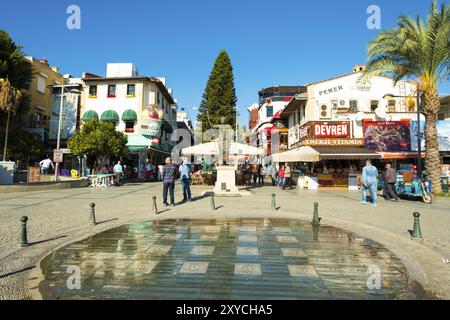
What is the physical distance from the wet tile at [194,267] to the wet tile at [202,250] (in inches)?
20.8

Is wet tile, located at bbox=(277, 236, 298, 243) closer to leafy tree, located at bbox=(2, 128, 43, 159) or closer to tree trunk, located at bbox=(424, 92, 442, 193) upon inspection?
tree trunk, located at bbox=(424, 92, 442, 193)

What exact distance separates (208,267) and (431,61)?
16.7 meters

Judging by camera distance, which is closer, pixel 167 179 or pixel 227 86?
pixel 167 179

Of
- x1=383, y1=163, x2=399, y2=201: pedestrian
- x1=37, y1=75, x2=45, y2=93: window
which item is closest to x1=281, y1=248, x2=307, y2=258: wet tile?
x1=383, y1=163, x2=399, y2=201: pedestrian

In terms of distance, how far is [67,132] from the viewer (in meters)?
34.0

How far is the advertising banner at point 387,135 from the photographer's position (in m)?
22.5

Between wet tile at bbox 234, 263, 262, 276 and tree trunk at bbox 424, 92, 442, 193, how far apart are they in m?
14.7

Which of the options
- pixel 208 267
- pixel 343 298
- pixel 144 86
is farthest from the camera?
pixel 144 86

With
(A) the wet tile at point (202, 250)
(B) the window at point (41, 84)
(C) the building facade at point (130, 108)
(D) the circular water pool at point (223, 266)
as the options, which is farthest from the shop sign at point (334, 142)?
(B) the window at point (41, 84)

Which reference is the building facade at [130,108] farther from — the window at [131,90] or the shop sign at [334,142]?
the shop sign at [334,142]

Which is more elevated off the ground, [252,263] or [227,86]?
[227,86]

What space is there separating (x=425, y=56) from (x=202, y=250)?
1608 centimetres

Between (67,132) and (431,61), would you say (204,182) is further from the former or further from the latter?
(67,132)
